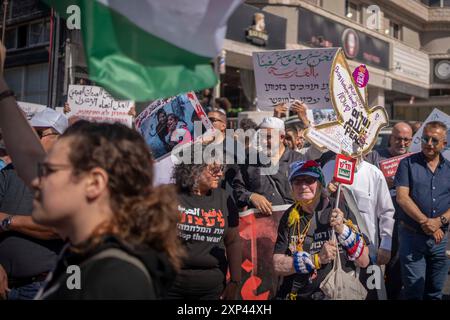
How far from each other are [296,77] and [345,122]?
2.87 feet

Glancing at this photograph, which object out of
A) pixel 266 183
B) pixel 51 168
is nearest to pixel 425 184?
pixel 266 183

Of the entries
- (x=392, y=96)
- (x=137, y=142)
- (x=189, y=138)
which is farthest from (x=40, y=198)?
(x=392, y=96)

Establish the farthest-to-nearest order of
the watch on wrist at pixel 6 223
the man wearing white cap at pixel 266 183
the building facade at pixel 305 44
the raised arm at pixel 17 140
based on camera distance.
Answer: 1. the building facade at pixel 305 44
2. the man wearing white cap at pixel 266 183
3. the watch on wrist at pixel 6 223
4. the raised arm at pixel 17 140

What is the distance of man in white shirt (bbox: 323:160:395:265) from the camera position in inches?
176

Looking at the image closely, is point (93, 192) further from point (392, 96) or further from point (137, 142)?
point (392, 96)

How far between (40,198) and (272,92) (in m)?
3.78

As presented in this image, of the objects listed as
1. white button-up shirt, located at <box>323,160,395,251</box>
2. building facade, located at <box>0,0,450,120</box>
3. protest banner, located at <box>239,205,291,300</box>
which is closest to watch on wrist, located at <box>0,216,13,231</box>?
protest banner, located at <box>239,205,291,300</box>

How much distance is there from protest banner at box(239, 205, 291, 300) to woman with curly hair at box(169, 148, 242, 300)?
567 millimetres

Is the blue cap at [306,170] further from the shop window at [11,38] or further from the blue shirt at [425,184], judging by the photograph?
the shop window at [11,38]

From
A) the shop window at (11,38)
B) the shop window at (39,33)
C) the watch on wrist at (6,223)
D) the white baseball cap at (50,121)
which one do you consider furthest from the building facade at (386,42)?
the watch on wrist at (6,223)

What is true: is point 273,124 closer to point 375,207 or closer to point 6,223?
point 375,207

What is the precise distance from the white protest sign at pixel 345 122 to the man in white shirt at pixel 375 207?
256 mm

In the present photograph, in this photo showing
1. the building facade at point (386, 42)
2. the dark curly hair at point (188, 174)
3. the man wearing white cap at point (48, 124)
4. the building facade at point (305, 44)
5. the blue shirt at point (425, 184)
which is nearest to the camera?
the dark curly hair at point (188, 174)

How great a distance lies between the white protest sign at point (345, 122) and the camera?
439cm
